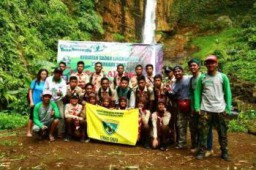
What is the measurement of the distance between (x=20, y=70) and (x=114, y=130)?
533cm

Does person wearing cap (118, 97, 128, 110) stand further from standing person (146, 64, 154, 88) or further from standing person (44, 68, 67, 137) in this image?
standing person (44, 68, 67, 137)

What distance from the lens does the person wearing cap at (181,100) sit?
282 inches

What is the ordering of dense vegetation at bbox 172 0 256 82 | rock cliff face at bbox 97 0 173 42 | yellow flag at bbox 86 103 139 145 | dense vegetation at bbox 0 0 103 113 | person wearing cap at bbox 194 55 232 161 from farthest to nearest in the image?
1. rock cliff face at bbox 97 0 173 42
2. dense vegetation at bbox 172 0 256 82
3. dense vegetation at bbox 0 0 103 113
4. yellow flag at bbox 86 103 139 145
5. person wearing cap at bbox 194 55 232 161

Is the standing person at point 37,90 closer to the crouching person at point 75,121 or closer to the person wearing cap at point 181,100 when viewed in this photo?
the crouching person at point 75,121

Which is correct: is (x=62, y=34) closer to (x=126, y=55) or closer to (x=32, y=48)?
(x=32, y=48)

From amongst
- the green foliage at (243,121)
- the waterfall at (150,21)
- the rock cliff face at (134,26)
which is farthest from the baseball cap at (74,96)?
the waterfall at (150,21)

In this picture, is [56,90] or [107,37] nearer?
[56,90]

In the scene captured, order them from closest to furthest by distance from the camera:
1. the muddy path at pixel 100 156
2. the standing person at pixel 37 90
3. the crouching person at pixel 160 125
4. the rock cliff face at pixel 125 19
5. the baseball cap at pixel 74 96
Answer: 1. the muddy path at pixel 100 156
2. the crouching person at pixel 160 125
3. the baseball cap at pixel 74 96
4. the standing person at pixel 37 90
5. the rock cliff face at pixel 125 19

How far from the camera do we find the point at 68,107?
7.71 m

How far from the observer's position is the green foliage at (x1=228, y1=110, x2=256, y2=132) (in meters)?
9.91

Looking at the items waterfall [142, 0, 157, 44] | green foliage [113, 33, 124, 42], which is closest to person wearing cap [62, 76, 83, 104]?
green foliage [113, 33, 124, 42]

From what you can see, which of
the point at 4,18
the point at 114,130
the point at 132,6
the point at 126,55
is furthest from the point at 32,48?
the point at 132,6

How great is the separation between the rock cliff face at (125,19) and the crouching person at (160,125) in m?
13.7

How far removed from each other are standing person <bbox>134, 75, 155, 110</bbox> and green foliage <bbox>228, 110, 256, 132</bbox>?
11.4 ft
